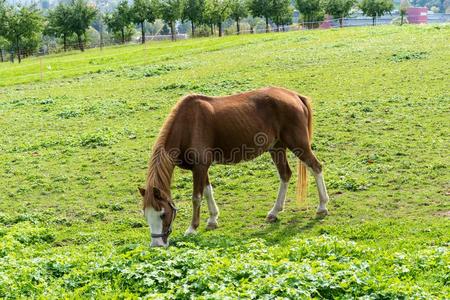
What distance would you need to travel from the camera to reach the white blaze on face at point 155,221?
8.30 metres

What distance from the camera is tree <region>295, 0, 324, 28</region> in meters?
74.9

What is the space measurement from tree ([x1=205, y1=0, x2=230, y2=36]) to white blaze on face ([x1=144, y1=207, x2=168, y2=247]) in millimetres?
65269

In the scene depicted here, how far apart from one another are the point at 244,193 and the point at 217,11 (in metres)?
63.2

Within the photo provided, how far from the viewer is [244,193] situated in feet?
38.8

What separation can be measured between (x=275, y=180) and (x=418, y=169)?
9.65 ft

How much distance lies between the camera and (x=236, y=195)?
11.8 m

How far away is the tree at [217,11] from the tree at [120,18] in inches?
403

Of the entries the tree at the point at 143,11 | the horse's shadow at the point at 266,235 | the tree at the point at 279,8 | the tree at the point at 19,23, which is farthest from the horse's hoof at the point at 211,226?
the tree at the point at 143,11

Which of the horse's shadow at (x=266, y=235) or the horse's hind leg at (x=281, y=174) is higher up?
the horse's hind leg at (x=281, y=174)

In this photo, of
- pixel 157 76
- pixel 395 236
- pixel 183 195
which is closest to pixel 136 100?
pixel 157 76

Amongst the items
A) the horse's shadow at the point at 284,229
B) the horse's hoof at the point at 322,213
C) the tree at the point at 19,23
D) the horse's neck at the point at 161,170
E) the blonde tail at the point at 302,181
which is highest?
the tree at the point at 19,23

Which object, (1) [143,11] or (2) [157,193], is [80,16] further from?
(2) [157,193]

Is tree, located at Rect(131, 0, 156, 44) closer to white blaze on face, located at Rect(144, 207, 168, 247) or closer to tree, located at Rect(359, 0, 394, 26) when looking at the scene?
tree, located at Rect(359, 0, 394, 26)

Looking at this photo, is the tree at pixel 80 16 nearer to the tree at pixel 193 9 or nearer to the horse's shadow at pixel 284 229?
the tree at pixel 193 9
